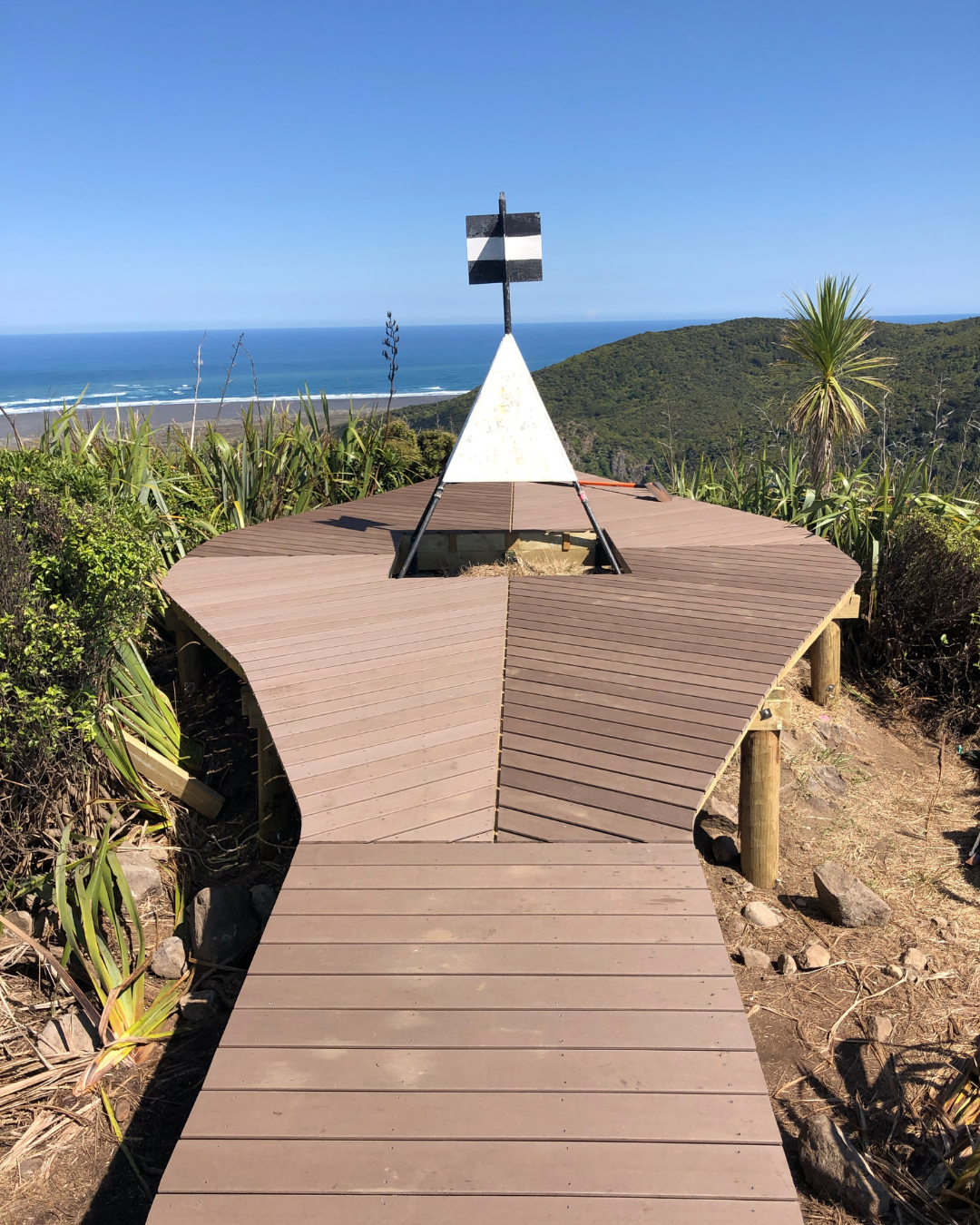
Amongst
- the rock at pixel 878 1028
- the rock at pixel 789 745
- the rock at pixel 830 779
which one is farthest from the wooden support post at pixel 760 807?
the rock at pixel 789 745

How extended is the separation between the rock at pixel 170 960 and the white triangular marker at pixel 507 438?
2.73 meters

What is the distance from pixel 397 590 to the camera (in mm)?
4723

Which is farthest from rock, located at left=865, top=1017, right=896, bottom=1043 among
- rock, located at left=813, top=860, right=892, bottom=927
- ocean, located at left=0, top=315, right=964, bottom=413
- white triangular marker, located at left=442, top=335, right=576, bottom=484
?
ocean, located at left=0, top=315, right=964, bottom=413

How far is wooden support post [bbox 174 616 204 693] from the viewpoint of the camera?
15.7ft

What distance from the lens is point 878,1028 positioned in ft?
9.14

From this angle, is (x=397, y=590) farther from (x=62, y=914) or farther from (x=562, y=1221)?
(x=562, y=1221)

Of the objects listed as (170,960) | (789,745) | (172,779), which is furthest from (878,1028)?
(172,779)

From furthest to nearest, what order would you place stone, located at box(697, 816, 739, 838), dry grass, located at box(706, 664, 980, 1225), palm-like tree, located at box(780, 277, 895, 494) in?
palm-like tree, located at box(780, 277, 895, 494)
stone, located at box(697, 816, 739, 838)
dry grass, located at box(706, 664, 980, 1225)

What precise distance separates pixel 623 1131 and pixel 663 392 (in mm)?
29274

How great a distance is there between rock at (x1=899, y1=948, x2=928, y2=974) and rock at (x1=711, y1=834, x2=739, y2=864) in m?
0.77

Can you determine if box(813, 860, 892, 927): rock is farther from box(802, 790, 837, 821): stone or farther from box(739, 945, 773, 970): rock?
box(802, 790, 837, 821): stone

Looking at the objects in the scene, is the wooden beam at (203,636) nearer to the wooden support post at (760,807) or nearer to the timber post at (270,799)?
the timber post at (270,799)

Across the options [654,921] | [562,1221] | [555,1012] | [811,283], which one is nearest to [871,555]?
[811,283]

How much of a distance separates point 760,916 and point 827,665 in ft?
7.64
